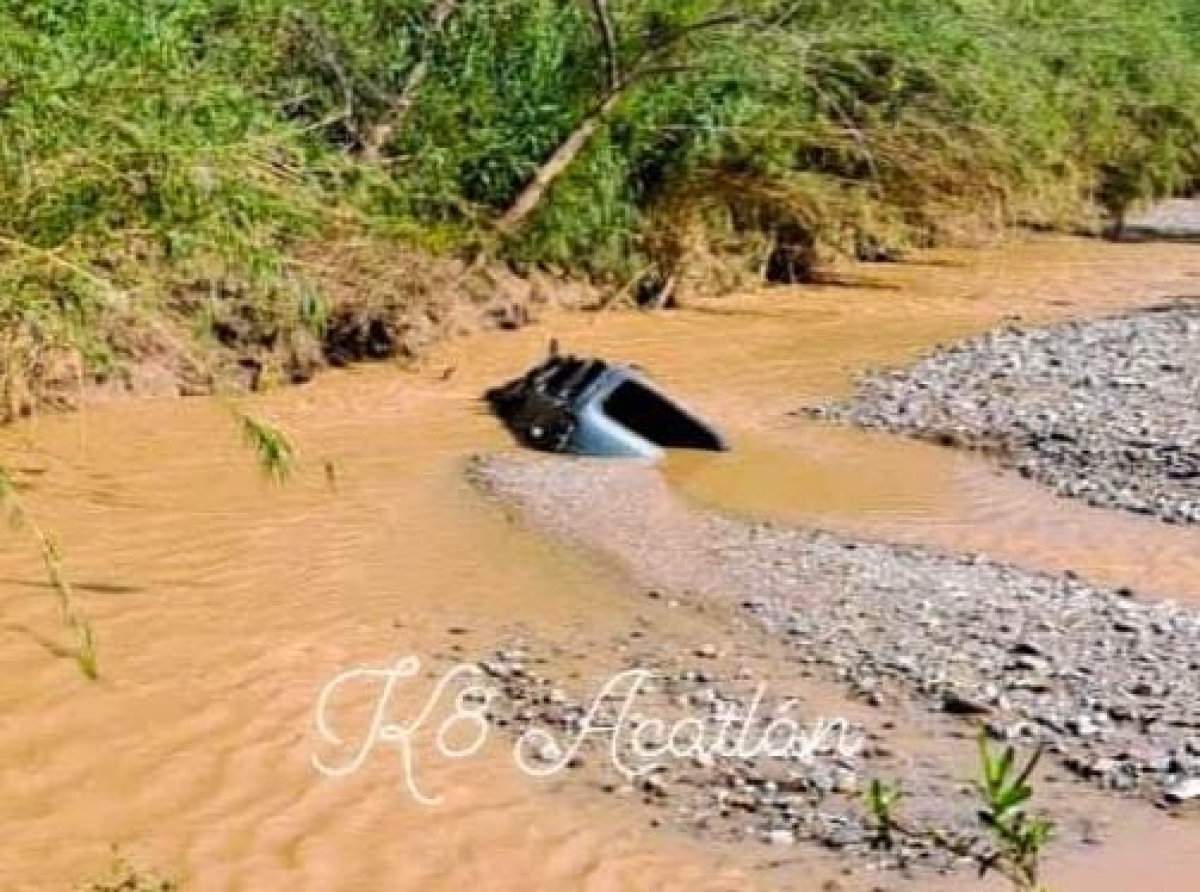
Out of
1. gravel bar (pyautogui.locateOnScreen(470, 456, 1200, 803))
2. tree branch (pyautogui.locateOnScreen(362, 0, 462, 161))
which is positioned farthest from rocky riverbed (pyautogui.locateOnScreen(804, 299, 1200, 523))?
tree branch (pyautogui.locateOnScreen(362, 0, 462, 161))

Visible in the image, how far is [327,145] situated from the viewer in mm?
15914

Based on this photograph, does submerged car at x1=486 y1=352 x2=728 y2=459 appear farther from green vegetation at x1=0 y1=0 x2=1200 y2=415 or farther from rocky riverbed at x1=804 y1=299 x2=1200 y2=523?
rocky riverbed at x1=804 y1=299 x2=1200 y2=523

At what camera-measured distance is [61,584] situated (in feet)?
19.1

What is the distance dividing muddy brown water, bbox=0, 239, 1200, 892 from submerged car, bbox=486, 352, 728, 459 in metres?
0.30

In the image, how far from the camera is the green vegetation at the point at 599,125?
1207cm

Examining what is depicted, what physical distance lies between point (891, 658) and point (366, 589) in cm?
254

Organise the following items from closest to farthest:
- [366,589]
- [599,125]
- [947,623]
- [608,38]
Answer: [947,623], [366,589], [608,38], [599,125]

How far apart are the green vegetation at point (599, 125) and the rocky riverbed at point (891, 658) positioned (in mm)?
2256

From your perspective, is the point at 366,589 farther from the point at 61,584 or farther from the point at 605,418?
the point at 61,584

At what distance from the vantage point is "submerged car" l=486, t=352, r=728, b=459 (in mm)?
12891

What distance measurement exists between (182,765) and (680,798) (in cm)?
180

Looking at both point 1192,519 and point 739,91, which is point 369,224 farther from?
point 739,91

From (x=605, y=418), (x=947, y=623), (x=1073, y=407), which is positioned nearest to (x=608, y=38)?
(x=1073, y=407)

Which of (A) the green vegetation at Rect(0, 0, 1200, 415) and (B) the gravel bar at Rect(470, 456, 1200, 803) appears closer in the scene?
(B) the gravel bar at Rect(470, 456, 1200, 803)
